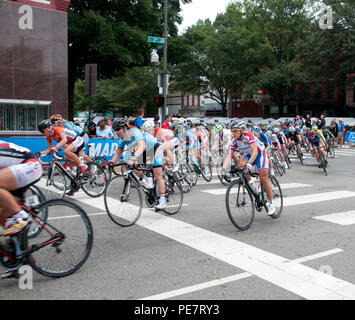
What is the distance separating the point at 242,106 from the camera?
6366 centimetres

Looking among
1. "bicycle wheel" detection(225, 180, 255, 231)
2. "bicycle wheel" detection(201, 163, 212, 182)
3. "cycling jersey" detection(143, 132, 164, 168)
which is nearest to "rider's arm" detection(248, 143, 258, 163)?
"bicycle wheel" detection(225, 180, 255, 231)

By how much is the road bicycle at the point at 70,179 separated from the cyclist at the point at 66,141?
0.41 ft

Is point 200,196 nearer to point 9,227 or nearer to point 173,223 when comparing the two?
point 173,223

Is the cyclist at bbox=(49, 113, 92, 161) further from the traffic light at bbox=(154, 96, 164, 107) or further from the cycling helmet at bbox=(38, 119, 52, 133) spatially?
the traffic light at bbox=(154, 96, 164, 107)

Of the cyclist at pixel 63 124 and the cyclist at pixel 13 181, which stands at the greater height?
the cyclist at pixel 63 124

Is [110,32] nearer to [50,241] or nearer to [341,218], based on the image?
[341,218]

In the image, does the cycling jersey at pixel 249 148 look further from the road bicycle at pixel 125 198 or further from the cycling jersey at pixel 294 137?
the cycling jersey at pixel 294 137

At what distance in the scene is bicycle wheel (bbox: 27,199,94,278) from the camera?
4.36 m

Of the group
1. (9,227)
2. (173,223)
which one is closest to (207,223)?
(173,223)

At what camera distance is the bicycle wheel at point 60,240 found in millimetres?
4359

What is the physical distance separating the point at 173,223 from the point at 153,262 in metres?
2.07

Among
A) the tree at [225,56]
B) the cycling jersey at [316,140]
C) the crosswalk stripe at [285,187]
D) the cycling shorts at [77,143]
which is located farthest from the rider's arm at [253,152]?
the tree at [225,56]

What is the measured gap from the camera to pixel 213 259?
5.14m
